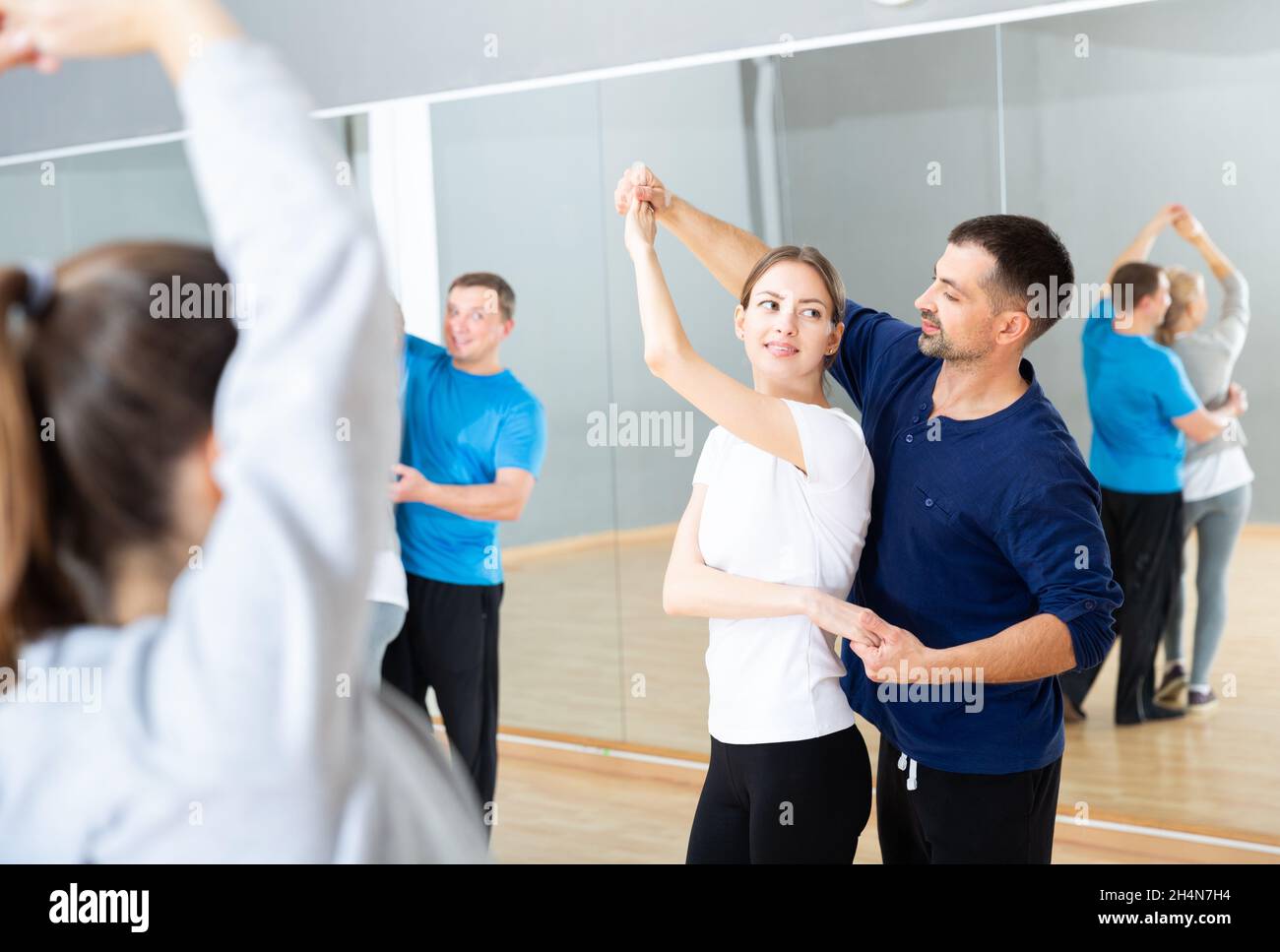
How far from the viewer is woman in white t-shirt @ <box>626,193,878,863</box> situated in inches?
75.2

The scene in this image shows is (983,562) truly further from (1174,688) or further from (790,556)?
(1174,688)

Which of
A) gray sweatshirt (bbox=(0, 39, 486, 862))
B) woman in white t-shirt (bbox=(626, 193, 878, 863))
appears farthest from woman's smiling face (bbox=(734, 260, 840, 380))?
gray sweatshirt (bbox=(0, 39, 486, 862))

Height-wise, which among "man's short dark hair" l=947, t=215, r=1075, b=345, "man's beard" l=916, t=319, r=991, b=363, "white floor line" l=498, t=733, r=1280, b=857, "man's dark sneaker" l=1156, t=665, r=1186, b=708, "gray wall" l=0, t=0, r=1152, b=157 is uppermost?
"gray wall" l=0, t=0, r=1152, b=157

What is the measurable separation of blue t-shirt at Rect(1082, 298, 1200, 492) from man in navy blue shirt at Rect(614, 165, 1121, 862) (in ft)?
5.01

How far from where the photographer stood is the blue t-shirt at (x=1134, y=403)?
3.48 meters

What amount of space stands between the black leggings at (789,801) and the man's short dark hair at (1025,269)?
750mm

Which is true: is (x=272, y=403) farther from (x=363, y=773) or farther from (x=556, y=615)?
(x=556, y=615)

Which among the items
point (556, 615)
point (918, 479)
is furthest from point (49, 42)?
point (556, 615)

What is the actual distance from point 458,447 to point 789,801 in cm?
170

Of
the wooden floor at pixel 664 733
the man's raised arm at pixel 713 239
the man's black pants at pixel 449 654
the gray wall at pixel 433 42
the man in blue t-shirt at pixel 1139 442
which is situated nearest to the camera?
the man's raised arm at pixel 713 239

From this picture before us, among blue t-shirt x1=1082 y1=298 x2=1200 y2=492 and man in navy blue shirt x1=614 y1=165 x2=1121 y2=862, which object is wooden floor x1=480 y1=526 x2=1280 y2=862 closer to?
blue t-shirt x1=1082 y1=298 x2=1200 y2=492

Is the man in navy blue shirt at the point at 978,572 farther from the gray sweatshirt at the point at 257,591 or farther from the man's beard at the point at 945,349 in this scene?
the gray sweatshirt at the point at 257,591

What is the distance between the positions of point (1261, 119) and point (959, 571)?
1.95 metres

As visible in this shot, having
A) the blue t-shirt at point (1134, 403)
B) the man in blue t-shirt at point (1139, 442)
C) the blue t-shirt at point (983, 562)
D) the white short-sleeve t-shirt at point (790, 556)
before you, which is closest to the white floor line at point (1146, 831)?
the man in blue t-shirt at point (1139, 442)
